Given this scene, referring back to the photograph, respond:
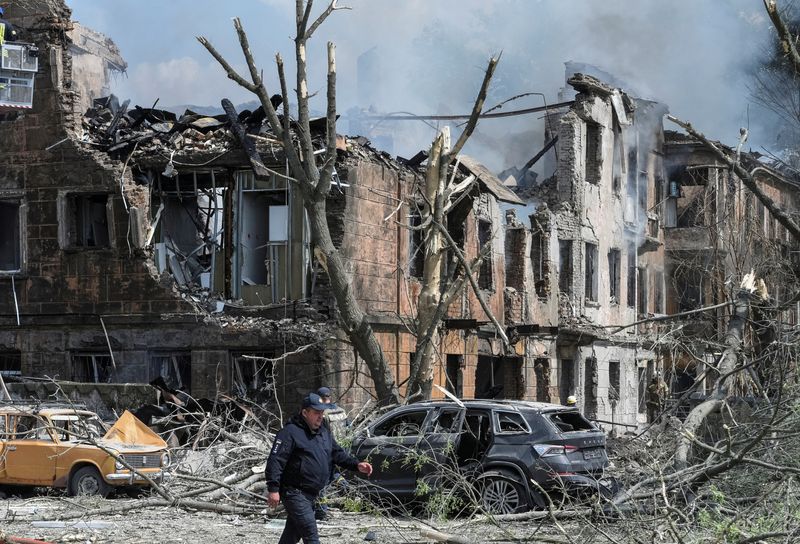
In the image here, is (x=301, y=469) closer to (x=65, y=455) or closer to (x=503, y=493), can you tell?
(x=503, y=493)

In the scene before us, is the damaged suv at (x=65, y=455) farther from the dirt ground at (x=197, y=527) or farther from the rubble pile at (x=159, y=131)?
the rubble pile at (x=159, y=131)

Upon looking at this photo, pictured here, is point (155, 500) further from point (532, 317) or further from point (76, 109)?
point (532, 317)

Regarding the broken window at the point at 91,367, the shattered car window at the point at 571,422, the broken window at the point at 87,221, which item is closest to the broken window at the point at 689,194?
the broken window at the point at 87,221

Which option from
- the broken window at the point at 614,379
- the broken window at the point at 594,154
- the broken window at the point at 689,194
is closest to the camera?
the broken window at the point at 594,154

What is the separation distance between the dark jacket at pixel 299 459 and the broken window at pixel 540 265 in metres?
23.9

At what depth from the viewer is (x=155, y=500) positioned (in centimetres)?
1434

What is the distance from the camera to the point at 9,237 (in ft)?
86.2

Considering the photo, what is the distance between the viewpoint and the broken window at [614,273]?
39.5 m

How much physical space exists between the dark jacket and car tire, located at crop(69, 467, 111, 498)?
25.4ft

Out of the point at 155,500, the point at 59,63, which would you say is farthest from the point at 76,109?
the point at 155,500

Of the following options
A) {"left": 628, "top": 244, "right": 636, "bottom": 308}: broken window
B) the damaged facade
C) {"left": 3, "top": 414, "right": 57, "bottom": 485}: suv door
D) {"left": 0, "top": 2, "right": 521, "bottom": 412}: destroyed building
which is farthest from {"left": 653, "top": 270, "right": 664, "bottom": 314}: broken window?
{"left": 3, "top": 414, "right": 57, "bottom": 485}: suv door

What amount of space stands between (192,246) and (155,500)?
1234 cm

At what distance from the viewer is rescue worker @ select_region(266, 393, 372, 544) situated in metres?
10.0

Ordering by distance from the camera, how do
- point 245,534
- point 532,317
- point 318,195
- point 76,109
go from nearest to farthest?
point 245,534, point 318,195, point 76,109, point 532,317
